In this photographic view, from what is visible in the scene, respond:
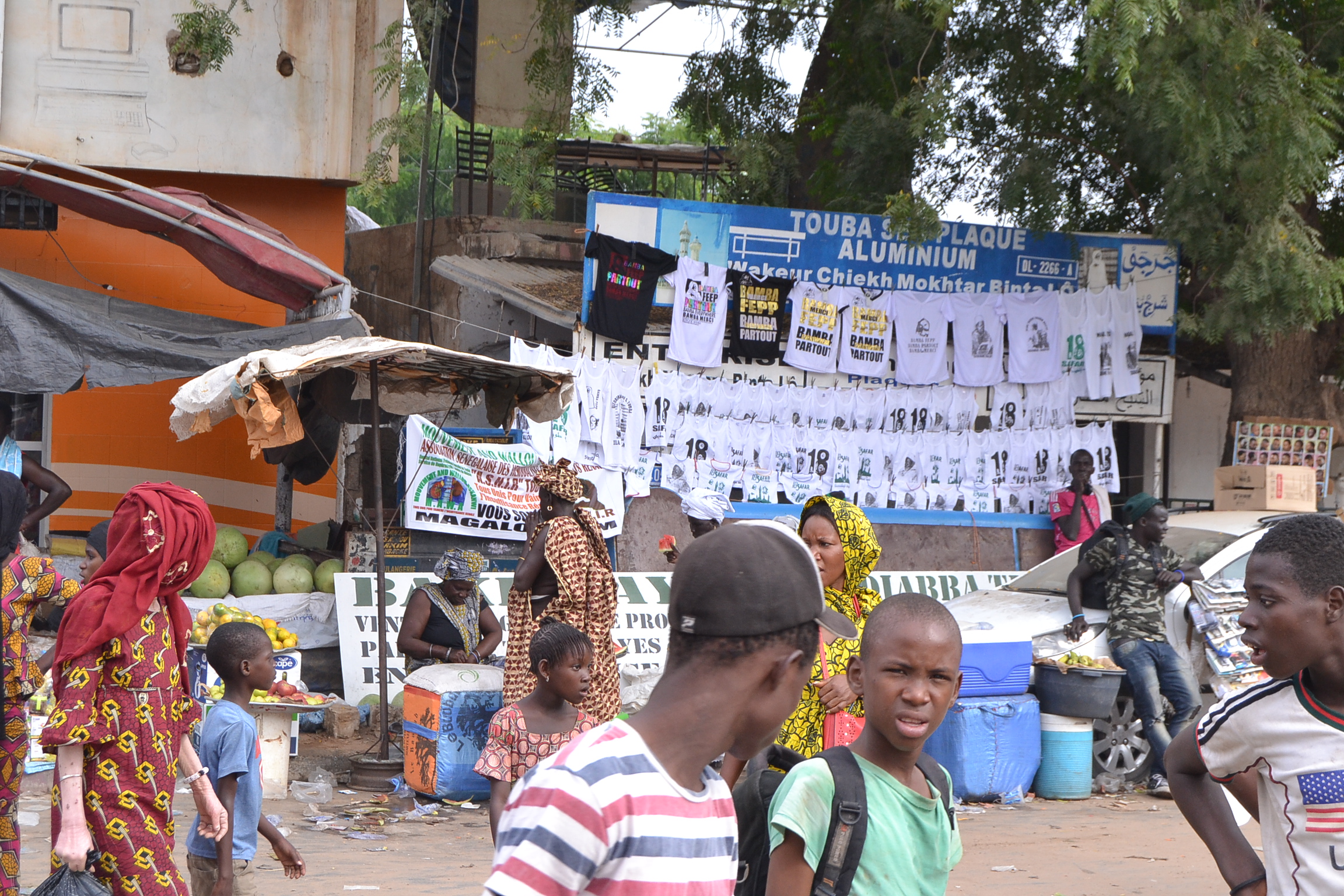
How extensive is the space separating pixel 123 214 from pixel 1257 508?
9.73 m

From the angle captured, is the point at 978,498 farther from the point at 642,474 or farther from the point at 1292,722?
the point at 1292,722

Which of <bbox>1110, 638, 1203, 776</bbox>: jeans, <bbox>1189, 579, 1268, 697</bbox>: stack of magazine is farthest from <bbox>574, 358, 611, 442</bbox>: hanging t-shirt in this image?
<bbox>1189, 579, 1268, 697</bbox>: stack of magazine

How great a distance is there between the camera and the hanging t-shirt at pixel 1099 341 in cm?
1305

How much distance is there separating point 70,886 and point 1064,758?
6.51 metres

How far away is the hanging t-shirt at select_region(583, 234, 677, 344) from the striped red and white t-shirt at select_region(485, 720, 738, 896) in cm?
967

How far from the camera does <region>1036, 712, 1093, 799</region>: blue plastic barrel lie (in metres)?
8.41

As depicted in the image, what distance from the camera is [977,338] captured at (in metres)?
12.7

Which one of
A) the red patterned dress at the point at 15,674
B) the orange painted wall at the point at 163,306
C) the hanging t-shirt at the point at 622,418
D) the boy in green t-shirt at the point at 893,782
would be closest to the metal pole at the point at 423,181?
the orange painted wall at the point at 163,306

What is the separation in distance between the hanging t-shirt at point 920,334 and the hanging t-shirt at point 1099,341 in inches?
63.1

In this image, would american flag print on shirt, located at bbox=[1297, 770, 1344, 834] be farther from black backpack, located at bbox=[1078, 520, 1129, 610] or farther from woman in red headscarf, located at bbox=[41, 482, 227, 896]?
black backpack, located at bbox=[1078, 520, 1129, 610]

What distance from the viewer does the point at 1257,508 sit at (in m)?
11.4

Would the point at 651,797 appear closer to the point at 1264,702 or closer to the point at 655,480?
the point at 1264,702

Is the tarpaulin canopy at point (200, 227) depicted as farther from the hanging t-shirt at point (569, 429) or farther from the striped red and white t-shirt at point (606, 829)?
the striped red and white t-shirt at point (606, 829)

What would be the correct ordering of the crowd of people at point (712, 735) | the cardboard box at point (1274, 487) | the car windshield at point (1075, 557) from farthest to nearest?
the cardboard box at point (1274, 487) → the car windshield at point (1075, 557) → the crowd of people at point (712, 735)
